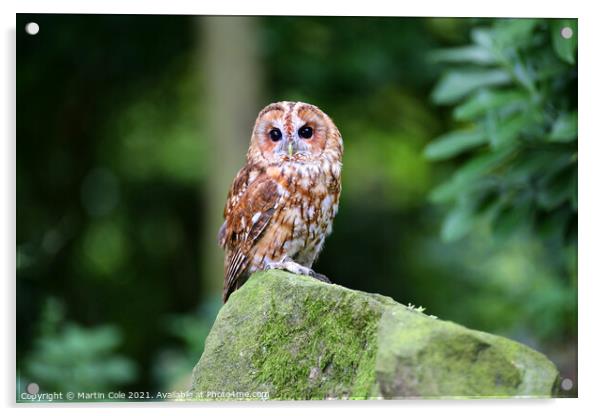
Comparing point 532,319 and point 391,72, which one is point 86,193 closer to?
point 391,72

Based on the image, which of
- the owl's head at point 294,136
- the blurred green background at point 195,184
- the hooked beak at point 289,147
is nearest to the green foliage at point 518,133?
the blurred green background at point 195,184

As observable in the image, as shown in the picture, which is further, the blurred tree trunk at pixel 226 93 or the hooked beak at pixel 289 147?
the blurred tree trunk at pixel 226 93

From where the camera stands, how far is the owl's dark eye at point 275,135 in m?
3.17

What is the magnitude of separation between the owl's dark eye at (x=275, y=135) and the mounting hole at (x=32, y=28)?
47.5 inches

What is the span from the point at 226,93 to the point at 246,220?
8.27 ft

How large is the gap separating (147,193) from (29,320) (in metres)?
2.06

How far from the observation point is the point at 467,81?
13.0 ft

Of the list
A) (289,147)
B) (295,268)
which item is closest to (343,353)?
(295,268)

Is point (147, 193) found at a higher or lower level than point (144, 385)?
higher

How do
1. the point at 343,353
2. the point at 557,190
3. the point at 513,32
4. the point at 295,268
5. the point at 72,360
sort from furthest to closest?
the point at 72,360
the point at 557,190
the point at 513,32
the point at 295,268
the point at 343,353

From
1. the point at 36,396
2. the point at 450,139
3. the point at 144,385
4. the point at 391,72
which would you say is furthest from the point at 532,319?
the point at 36,396

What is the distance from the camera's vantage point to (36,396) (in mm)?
3377

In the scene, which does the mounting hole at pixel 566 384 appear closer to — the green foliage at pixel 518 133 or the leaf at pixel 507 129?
the green foliage at pixel 518 133

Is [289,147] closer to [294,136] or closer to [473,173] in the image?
[294,136]
